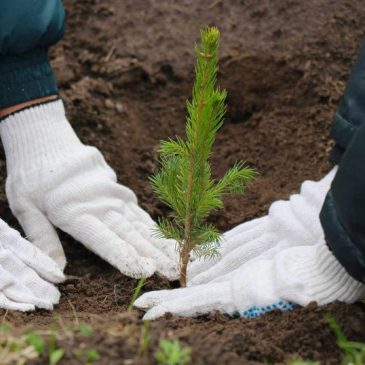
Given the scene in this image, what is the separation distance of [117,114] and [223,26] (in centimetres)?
75

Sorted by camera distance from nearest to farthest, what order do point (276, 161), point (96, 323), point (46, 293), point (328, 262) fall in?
point (96, 323) < point (328, 262) < point (46, 293) < point (276, 161)

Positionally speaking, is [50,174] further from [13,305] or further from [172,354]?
[172,354]

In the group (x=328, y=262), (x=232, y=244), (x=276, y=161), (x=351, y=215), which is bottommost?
(x=276, y=161)

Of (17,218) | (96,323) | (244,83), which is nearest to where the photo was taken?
(96,323)

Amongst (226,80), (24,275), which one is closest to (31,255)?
(24,275)

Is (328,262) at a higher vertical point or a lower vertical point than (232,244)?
higher

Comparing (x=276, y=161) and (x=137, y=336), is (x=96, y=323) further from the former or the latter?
(x=276, y=161)

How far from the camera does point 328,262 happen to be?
212 cm

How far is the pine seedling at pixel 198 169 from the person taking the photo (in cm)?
203

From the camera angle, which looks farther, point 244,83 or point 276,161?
point 244,83

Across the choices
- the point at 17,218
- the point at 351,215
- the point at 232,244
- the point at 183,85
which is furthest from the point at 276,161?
the point at 351,215

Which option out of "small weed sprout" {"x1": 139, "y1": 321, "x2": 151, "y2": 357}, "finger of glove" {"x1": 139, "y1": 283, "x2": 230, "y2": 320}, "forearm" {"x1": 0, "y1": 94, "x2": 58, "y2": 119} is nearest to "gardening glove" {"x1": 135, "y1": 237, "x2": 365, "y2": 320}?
"finger of glove" {"x1": 139, "y1": 283, "x2": 230, "y2": 320}

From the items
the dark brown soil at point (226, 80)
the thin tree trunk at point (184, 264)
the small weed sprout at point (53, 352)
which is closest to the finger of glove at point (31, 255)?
the dark brown soil at point (226, 80)

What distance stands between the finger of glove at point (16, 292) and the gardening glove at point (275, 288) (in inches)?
14.9
